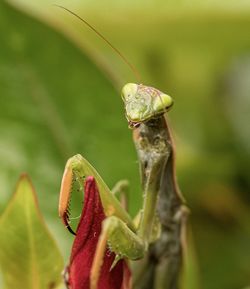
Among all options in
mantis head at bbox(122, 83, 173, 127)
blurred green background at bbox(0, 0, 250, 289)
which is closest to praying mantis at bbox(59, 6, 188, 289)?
mantis head at bbox(122, 83, 173, 127)

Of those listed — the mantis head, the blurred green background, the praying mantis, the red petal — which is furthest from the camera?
the blurred green background

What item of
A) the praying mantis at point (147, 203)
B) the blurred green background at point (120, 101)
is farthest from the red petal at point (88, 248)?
the blurred green background at point (120, 101)

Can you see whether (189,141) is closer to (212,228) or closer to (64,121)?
(212,228)

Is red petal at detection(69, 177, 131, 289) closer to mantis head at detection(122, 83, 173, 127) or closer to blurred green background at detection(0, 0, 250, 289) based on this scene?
mantis head at detection(122, 83, 173, 127)

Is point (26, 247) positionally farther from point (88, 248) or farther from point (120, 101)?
point (120, 101)

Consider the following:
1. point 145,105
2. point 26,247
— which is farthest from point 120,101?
point 26,247

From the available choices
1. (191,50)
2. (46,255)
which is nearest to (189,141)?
(191,50)
